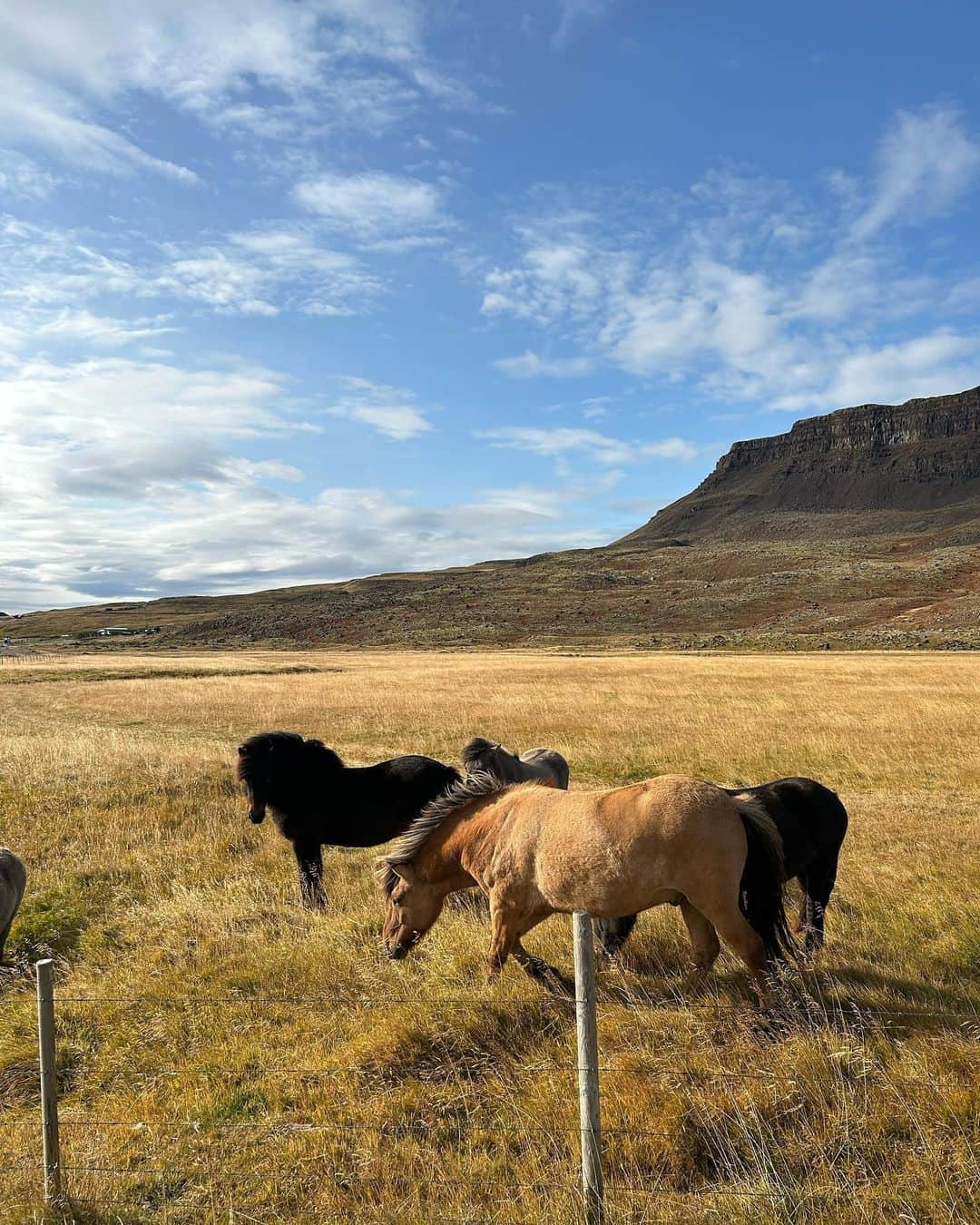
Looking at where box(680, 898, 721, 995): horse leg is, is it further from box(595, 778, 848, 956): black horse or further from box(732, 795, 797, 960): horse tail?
box(595, 778, 848, 956): black horse

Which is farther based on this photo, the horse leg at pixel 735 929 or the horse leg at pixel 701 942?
the horse leg at pixel 701 942

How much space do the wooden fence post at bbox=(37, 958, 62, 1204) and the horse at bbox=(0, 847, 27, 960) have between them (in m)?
3.24

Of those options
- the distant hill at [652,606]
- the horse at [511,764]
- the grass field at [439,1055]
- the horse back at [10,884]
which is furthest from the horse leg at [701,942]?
the distant hill at [652,606]

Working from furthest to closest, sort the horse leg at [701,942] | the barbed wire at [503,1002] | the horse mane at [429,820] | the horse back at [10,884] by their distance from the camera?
the horse back at [10,884] → the horse mane at [429,820] → the horse leg at [701,942] → the barbed wire at [503,1002]

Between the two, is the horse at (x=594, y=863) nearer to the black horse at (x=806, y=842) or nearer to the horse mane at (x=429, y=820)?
the horse mane at (x=429, y=820)

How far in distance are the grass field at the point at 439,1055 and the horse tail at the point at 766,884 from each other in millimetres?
363

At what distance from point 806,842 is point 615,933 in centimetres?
178

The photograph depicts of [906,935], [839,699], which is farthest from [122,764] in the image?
[839,699]

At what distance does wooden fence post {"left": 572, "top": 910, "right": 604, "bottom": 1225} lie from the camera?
10.6ft

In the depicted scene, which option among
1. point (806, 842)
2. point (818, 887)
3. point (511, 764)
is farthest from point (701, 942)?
point (511, 764)

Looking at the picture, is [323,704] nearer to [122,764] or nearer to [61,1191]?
[122,764]

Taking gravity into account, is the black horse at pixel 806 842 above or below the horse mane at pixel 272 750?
below

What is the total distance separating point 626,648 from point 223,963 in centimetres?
6464

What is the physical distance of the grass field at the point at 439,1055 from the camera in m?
3.54
